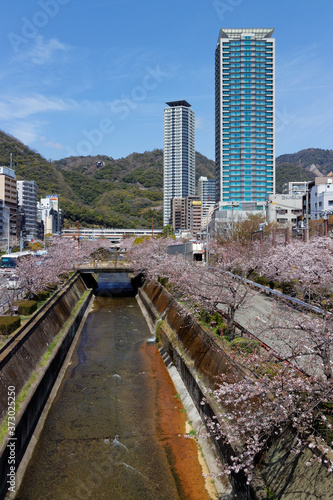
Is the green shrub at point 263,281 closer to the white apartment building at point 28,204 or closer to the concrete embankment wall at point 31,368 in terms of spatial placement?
the concrete embankment wall at point 31,368

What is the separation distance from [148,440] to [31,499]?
551 cm

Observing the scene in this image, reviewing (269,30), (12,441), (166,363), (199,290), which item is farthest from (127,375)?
(269,30)

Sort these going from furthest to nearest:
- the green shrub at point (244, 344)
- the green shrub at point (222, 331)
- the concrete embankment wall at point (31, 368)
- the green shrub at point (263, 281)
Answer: the green shrub at point (263, 281) < the green shrub at point (222, 331) < the green shrub at point (244, 344) < the concrete embankment wall at point (31, 368)

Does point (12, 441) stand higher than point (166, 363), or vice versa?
point (12, 441)

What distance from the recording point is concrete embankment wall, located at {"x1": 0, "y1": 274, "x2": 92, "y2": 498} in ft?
46.4

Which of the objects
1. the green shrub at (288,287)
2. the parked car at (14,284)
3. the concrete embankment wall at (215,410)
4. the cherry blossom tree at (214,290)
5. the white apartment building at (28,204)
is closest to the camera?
the concrete embankment wall at (215,410)

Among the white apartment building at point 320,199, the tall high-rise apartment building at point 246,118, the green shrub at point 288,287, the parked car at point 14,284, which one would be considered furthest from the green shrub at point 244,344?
the tall high-rise apartment building at point 246,118

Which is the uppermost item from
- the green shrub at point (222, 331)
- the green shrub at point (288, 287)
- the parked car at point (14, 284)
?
the parked car at point (14, 284)

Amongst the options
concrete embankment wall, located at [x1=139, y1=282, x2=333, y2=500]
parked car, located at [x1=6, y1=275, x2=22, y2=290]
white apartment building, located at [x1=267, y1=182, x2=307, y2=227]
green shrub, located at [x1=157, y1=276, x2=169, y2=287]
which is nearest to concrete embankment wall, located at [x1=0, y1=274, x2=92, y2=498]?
parked car, located at [x1=6, y1=275, x2=22, y2=290]

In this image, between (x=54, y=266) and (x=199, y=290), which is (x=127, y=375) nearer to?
(x=199, y=290)

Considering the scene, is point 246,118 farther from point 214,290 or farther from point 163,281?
point 214,290

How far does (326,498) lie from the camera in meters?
8.40

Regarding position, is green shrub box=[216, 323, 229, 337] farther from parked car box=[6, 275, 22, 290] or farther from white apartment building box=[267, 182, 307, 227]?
white apartment building box=[267, 182, 307, 227]

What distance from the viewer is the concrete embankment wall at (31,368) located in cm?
1416
